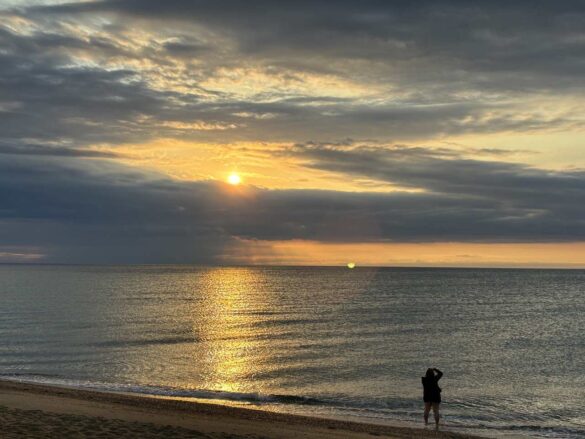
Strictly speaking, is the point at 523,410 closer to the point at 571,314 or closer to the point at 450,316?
the point at 450,316

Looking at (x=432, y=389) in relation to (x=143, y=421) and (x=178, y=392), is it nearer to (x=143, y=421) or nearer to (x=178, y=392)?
(x=143, y=421)

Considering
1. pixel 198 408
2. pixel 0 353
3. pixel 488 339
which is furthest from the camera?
pixel 488 339

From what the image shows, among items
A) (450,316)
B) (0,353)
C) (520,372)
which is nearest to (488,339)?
(520,372)

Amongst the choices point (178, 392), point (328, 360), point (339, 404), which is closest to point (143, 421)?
point (178, 392)

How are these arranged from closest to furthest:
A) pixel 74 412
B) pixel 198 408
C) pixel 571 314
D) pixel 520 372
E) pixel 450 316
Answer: pixel 74 412
pixel 198 408
pixel 520 372
pixel 450 316
pixel 571 314

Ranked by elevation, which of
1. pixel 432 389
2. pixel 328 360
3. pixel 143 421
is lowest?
pixel 328 360

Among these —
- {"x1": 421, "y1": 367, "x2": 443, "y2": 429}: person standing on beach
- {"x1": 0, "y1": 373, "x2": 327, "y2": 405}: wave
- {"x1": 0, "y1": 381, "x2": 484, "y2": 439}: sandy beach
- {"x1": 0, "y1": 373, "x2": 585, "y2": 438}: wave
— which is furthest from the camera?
{"x1": 0, "y1": 373, "x2": 327, "y2": 405}: wave

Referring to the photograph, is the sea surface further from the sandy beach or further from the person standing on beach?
the sandy beach

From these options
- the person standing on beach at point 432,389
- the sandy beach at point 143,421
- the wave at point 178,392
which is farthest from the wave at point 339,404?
the sandy beach at point 143,421

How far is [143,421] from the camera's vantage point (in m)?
24.2

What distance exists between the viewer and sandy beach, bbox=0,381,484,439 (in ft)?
68.3

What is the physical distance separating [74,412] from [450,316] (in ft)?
241

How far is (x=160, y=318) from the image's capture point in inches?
3238

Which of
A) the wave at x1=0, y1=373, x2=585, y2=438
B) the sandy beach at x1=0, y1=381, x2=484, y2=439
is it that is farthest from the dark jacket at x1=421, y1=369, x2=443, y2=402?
the wave at x1=0, y1=373, x2=585, y2=438
